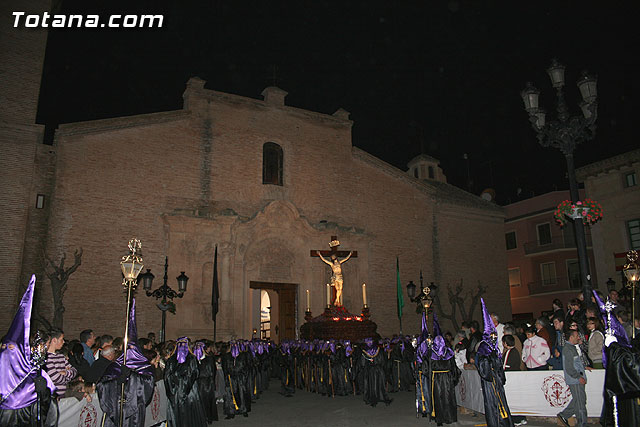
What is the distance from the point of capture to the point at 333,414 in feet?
36.9

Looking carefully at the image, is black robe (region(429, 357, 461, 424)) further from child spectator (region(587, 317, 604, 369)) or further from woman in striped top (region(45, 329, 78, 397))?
woman in striped top (region(45, 329, 78, 397))

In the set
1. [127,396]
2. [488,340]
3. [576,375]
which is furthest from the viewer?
[488,340]

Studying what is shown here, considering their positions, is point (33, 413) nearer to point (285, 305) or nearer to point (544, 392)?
point (544, 392)

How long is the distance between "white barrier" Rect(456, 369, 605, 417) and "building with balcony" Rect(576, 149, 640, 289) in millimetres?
17126

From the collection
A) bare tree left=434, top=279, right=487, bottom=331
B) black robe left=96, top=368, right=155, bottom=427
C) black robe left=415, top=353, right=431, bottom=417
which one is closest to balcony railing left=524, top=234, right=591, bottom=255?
bare tree left=434, top=279, right=487, bottom=331

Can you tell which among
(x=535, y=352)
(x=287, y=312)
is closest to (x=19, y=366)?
(x=535, y=352)

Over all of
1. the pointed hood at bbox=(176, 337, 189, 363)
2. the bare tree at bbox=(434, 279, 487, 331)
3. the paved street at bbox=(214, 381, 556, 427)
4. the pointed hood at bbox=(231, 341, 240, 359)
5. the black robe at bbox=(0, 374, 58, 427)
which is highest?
the bare tree at bbox=(434, 279, 487, 331)

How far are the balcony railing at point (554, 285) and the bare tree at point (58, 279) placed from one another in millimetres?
29851

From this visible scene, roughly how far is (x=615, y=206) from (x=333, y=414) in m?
20.6

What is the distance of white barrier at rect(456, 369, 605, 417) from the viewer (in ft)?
30.2

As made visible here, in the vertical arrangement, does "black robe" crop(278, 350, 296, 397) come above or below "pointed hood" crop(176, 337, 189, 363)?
below

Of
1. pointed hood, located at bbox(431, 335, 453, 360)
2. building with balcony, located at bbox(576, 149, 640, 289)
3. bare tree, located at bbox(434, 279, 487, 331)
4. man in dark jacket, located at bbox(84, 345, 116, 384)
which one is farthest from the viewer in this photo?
bare tree, located at bbox(434, 279, 487, 331)

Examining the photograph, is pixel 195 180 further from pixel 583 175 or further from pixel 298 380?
pixel 583 175

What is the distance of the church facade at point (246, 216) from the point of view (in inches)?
750
